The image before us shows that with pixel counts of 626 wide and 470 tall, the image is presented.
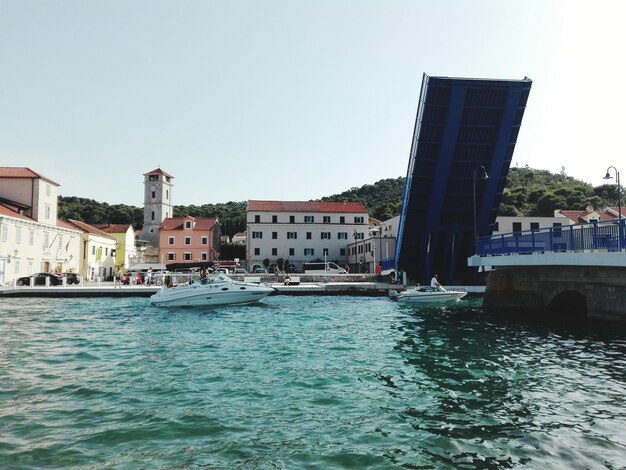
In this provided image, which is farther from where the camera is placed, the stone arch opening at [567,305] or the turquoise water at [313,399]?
the stone arch opening at [567,305]

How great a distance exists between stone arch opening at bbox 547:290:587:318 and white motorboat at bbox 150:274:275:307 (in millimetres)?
14028

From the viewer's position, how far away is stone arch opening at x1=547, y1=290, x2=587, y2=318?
66.4 feet

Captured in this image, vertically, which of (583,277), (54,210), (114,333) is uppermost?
(54,210)

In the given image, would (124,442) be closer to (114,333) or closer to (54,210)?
(114,333)

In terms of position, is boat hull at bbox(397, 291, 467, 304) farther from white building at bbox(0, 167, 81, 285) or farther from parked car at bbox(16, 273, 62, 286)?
white building at bbox(0, 167, 81, 285)

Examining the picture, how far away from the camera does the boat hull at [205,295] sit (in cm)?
2377

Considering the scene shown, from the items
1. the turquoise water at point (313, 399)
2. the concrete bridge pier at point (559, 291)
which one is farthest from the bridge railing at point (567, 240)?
the turquoise water at point (313, 399)

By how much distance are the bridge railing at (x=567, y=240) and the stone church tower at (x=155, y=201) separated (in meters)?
58.6

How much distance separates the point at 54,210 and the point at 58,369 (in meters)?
41.1

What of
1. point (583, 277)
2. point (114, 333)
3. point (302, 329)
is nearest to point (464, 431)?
point (302, 329)

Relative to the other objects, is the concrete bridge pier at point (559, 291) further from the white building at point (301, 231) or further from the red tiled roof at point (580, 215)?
the red tiled roof at point (580, 215)

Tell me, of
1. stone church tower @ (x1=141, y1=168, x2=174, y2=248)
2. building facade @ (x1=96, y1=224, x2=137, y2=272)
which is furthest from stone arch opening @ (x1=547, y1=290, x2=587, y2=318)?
stone church tower @ (x1=141, y1=168, x2=174, y2=248)

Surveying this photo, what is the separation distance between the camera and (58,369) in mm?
9508

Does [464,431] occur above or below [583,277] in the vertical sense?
below
